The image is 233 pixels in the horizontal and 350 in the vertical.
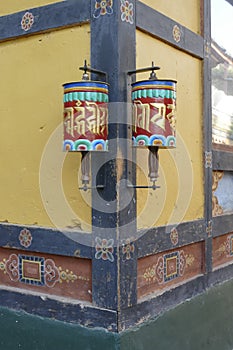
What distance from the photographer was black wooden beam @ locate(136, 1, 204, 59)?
8.23 feet

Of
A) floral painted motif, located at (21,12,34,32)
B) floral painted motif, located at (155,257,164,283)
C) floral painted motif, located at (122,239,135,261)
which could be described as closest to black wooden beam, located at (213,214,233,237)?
floral painted motif, located at (155,257,164,283)

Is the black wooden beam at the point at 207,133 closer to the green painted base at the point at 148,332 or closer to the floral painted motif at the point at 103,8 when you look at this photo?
the green painted base at the point at 148,332

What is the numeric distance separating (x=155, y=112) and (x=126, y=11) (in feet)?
1.84

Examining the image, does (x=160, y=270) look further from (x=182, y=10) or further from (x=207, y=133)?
(x=182, y=10)

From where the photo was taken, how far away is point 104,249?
2361mm

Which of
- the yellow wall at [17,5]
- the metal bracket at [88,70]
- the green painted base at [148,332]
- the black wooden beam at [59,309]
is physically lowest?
the green painted base at [148,332]

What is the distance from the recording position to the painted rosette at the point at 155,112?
223cm

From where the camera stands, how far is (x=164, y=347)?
8.66 ft

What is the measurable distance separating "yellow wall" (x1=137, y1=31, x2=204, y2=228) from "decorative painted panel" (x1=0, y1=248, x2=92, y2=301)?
403mm

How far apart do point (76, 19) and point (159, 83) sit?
1.97 feet

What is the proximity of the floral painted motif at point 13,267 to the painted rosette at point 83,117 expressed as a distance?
2.81 feet

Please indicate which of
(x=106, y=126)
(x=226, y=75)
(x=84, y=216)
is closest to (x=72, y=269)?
(x=84, y=216)

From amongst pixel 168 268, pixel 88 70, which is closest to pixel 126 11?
pixel 88 70

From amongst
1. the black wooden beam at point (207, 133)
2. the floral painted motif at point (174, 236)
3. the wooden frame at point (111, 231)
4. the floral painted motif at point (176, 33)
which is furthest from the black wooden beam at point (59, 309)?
the floral painted motif at point (176, 33)
